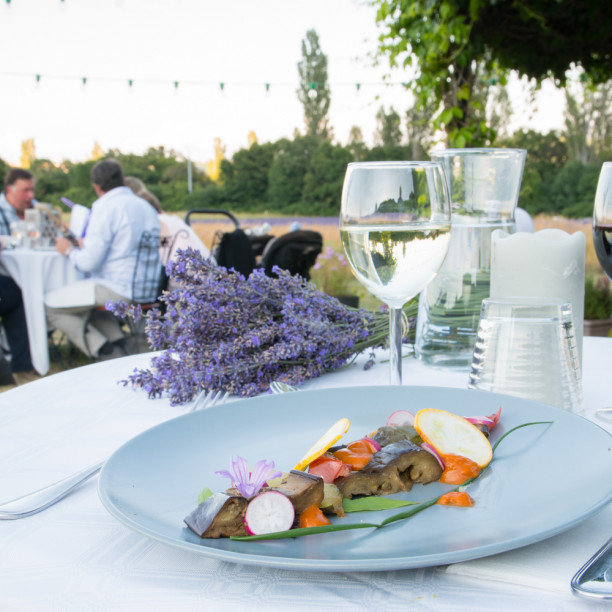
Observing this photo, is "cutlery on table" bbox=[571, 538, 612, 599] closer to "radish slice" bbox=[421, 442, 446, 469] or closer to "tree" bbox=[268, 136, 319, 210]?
"radish slice" bbox=[421, 442, 446, 469]

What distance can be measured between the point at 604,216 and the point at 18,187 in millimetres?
6271

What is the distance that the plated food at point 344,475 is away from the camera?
39cm

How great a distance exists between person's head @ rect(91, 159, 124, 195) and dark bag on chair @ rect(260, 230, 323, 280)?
1.34 meters

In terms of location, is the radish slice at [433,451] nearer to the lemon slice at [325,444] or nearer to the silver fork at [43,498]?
the lemon slice at [325,444]

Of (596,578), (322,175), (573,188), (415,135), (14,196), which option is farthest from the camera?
(322,175)

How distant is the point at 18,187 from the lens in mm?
6074

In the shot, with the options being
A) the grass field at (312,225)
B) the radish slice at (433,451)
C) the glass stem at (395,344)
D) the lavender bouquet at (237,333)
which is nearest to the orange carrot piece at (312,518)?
the radish slice at (433,451)

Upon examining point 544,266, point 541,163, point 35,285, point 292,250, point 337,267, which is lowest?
point 337,267

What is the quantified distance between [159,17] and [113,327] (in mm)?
12494

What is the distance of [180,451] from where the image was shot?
1.78ft

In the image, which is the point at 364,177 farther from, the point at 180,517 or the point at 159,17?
the point at 159,17

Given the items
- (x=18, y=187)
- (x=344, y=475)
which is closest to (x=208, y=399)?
(x=344, y=475)

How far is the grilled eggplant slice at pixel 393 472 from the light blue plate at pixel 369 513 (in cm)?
1

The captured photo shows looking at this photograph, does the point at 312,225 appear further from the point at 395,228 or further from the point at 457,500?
the point at 457,500
